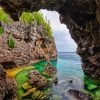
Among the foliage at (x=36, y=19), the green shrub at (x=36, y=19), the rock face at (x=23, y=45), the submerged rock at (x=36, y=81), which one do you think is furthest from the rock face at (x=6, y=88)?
the green shrub at (x=36, y=19)

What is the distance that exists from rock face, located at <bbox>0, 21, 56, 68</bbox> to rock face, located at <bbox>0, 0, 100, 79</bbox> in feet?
47.8

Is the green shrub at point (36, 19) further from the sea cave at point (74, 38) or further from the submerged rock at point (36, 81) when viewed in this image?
the submerged rock at point (36, 81)

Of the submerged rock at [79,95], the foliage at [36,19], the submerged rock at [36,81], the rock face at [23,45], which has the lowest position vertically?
the submerged rock at [79,95]

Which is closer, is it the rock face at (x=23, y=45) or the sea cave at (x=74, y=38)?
the sea cave at (x=74, y=38)

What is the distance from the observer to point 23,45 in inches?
1924

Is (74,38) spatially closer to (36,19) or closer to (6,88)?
(6,88)

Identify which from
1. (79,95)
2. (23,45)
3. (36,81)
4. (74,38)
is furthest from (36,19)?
(79,95)

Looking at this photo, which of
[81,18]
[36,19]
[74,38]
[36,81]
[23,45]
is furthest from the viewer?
[36,19]

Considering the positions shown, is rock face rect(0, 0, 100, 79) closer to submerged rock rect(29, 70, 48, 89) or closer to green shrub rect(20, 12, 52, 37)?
submerged rock rect(29, 70, 48, 89)

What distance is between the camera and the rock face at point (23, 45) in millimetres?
40281

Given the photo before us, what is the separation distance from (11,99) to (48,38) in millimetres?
52463

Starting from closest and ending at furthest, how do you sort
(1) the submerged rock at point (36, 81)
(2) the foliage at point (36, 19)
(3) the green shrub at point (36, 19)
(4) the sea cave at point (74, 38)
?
(4) the sea cave at point (74, 38)
(1) the submerged rock at point (36, 81)
(2) the foliage at point (36, 19)
(3) the green shrub at point (36, 19)

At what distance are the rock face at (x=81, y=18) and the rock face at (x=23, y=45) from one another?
1458 cm

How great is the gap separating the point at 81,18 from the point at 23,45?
2890 centimetres
